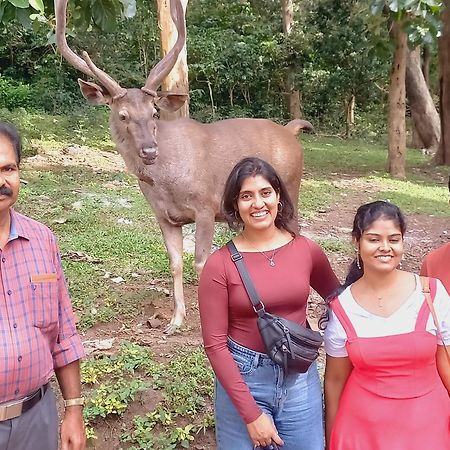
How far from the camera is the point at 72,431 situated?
275 cm

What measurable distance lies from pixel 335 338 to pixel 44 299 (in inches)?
45.5

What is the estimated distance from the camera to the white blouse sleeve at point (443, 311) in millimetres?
2668

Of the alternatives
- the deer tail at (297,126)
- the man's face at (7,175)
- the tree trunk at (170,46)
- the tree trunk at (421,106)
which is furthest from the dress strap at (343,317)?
the tree trunk at (421,106)

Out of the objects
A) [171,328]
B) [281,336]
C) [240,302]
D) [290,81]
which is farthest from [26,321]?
[290,81]

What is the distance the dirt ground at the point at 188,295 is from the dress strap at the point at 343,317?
6.24ft

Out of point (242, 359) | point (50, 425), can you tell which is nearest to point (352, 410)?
point (242, 359)

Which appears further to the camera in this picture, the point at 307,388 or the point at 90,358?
the point at 90,358

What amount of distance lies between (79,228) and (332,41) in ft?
43.7

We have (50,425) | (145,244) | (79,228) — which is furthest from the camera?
(79,228)

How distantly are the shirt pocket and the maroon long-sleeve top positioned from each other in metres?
0.58

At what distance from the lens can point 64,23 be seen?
500 cm

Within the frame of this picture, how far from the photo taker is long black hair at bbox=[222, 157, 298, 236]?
282 cm

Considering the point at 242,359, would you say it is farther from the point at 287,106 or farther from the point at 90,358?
the point at 287,106

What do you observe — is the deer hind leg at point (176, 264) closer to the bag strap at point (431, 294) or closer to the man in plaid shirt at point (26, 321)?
the man in plaid shirt at point (26, 321)
